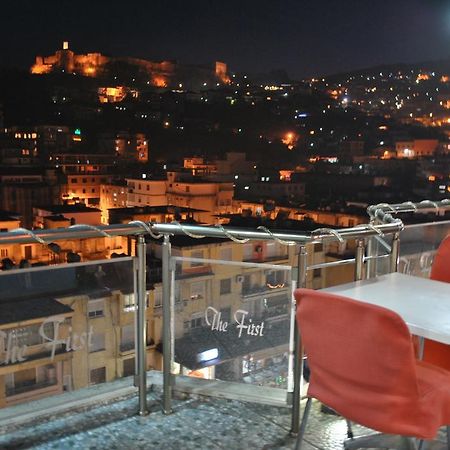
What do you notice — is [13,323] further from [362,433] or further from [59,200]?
[59,200]

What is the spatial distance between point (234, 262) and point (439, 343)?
1055 mm

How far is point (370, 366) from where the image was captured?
1.58 m

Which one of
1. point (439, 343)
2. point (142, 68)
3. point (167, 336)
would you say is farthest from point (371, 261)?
point (142, 68)

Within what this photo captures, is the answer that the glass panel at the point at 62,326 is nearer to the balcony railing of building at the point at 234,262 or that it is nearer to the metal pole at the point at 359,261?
the balcony railing of building at the point at 234,262

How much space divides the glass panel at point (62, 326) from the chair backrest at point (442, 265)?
5.15 ft

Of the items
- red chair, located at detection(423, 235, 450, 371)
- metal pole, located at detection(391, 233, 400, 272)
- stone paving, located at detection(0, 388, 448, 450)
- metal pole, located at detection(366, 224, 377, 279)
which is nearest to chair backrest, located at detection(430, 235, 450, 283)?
red chair, located at detection(423, 235, 450, 371)

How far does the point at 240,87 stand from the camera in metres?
95.9

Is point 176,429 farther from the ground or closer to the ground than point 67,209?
farther from the ground

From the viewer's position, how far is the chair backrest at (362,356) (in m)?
1.52

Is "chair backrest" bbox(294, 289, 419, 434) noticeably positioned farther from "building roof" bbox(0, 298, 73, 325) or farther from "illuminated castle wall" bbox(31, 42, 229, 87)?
"illuminated castle wall" bbox(31, 42, 229, 87)

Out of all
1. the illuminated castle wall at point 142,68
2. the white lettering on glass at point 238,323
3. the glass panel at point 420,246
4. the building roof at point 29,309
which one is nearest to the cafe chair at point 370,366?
the white lettering on glass at point 238,323

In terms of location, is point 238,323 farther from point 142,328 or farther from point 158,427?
point 158,427

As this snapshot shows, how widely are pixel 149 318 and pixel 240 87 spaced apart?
96.9 m

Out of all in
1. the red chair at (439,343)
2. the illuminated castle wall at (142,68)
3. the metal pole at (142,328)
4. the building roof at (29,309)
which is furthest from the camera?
the illuminated castle wall at (142,68)
